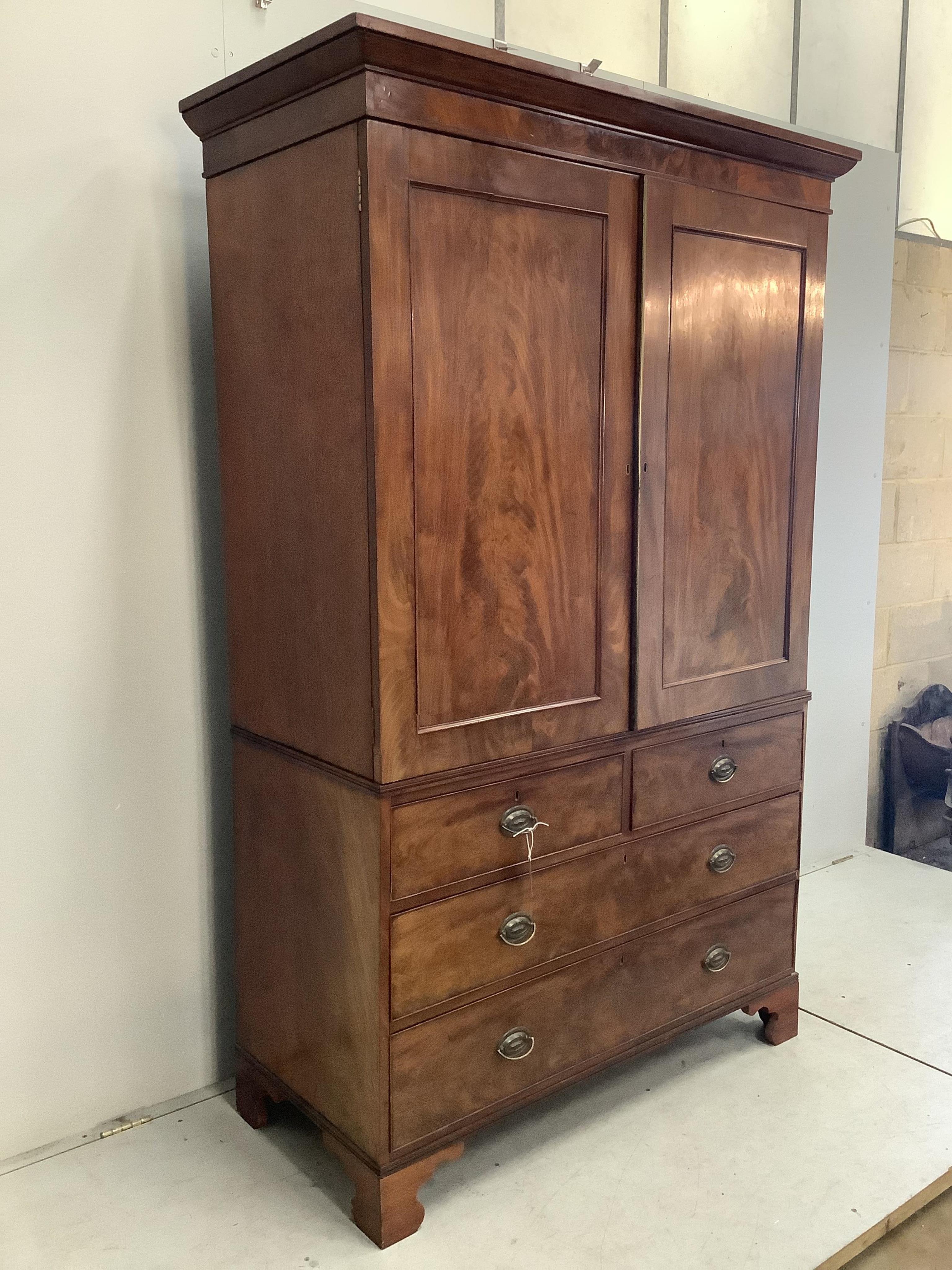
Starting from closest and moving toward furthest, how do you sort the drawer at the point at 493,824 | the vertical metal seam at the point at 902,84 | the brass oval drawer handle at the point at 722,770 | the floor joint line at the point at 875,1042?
the drawer at the point at 493,824 → the brass oval drawer handle at the point at 722,770 → the floor joint line at the point at 875,1042 → the vertical metal seam at the point at 902,84

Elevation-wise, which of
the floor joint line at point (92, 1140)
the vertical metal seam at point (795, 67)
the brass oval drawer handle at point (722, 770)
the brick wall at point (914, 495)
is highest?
the vertical metal seam at point (795, 67)

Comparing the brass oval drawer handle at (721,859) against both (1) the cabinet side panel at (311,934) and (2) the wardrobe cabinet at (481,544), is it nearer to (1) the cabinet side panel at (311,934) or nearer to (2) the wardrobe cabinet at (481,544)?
(2) the wardrobe cabinet at (481,544)

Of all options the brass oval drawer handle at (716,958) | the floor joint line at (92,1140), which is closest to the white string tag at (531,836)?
the brass oval drawer handle at (716,958)

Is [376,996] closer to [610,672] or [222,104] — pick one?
[610,672]

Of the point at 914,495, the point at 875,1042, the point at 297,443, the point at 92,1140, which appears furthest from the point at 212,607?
the point at 914,495

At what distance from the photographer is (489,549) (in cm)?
177

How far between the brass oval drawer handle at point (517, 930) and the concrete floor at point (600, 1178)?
0.44 m

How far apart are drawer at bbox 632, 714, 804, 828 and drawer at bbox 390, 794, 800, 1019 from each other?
1.9 inches

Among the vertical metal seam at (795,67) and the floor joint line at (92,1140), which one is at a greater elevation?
the vertical metal seam at (795,67)

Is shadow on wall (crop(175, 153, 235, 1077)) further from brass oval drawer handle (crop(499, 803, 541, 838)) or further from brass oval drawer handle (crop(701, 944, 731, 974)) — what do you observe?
brass oval drawer handle (crop(701, 944, 731, 974))

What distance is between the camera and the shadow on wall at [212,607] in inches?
80.0

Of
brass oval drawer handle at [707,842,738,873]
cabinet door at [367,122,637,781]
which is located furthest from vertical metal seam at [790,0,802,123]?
brass oval drawer handle at [707,842,738,873]

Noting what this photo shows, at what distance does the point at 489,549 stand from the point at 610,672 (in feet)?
1.18

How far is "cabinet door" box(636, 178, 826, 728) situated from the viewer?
194 cm
